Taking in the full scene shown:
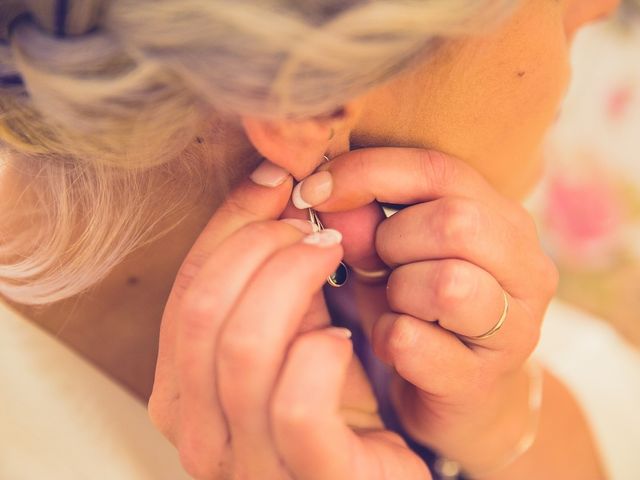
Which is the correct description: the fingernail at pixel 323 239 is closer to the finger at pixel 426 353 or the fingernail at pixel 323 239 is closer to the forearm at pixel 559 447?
the finger at pixel 426 353

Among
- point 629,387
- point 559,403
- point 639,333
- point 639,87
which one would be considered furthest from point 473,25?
point 639,87

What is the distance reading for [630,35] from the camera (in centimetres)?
155

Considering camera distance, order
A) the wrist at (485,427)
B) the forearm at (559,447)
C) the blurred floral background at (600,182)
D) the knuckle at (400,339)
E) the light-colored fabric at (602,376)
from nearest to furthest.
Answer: the knuckle at (400,339), the wrist at (485,427), the forearm at (559,447), the light-colored fabric at (602,376), the blurred floral background at (600,182)

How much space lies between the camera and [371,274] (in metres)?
0.72

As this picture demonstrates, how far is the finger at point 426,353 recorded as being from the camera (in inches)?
23.1

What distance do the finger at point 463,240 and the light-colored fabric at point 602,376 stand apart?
538 mm

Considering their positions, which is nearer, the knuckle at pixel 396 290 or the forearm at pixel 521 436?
the knuckle at pixel 396 290

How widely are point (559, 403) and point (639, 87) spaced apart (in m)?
1.03

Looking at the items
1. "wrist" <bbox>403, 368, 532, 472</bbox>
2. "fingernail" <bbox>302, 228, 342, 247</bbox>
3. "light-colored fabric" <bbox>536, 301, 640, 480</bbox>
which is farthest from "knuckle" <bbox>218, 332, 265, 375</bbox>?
"light-colored fabric" <bbox>536, 301, 640, 480</bbox>

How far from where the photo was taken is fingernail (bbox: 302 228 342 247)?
0.52 meters

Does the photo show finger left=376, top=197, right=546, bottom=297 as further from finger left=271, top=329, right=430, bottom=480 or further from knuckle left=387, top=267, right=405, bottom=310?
finger left=271, top=329, right=430, bottom=480

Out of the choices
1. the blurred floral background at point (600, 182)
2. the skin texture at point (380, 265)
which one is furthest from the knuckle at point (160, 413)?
the blurred floral background at point (600, 182)

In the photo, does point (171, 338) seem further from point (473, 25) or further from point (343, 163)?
point (473, 25)

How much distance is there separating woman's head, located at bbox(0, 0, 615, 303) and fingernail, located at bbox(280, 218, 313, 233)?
0.06 metres
